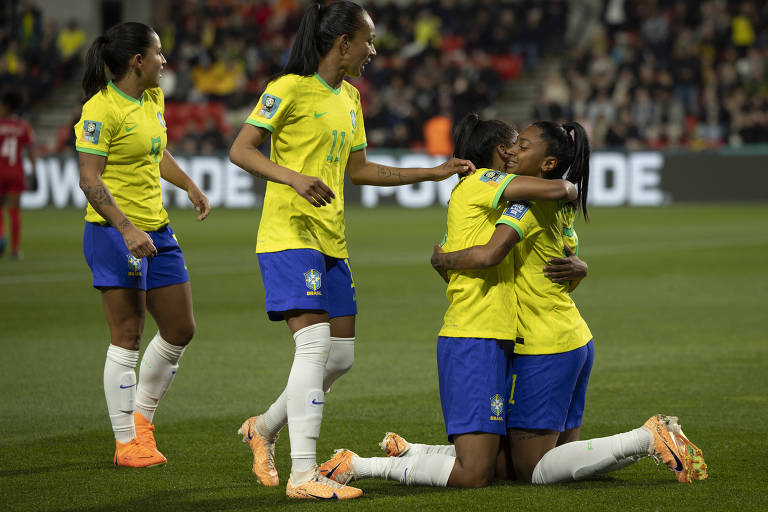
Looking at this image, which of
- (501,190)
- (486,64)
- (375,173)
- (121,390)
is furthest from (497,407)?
(486,64)

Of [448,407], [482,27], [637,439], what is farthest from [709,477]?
[482,27]

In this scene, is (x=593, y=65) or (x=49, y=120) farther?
(x=49, y=120)

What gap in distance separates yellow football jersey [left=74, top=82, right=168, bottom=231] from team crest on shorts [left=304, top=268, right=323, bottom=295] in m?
1.13

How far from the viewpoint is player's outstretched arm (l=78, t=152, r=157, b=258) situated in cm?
Answer: 513

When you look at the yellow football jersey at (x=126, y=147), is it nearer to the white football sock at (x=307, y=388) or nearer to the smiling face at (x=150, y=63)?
the smiling face at (x=150, y=63)

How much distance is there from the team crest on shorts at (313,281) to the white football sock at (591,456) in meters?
1.14

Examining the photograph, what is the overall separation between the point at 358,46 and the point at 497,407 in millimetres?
1561

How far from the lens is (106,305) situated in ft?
18.2

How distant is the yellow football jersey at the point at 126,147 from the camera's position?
17.8 ft

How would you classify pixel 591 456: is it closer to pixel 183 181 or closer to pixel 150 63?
pixel 183 181

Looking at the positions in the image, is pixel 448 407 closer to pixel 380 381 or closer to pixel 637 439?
pixel 637 439

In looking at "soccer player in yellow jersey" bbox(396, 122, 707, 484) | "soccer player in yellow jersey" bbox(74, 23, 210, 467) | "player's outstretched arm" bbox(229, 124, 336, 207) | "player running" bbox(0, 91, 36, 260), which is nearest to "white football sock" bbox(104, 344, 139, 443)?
"soccer player in yellow jersey" bbox(74, 23, 210, 467)

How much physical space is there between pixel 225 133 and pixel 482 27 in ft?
22.6

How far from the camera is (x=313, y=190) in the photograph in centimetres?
459
